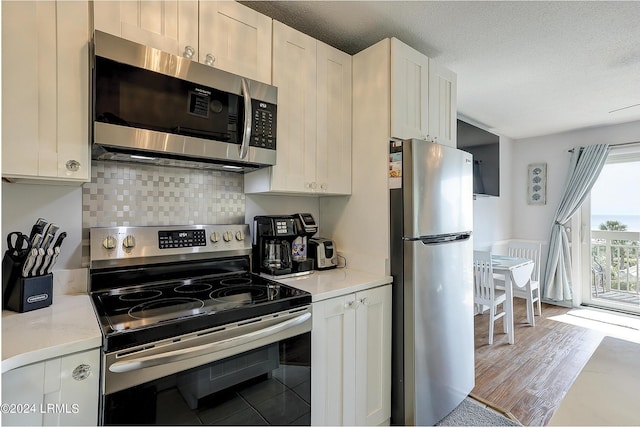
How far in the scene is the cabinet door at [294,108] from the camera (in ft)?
5.78

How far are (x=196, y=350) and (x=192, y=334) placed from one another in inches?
2.3

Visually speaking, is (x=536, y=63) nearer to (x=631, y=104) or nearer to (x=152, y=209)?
(x=631, y=104)

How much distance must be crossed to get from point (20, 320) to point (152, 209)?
0.72m

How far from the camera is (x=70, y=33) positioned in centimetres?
121

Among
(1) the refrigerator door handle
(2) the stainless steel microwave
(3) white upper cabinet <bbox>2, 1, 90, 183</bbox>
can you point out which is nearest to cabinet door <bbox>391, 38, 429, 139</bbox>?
(1) the refrigerator door handle

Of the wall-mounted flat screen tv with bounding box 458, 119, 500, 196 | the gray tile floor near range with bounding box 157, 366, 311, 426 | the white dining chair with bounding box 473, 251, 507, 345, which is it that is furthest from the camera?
the wall-mounted flat screen tv with bounding box 458, 119, 500, 196

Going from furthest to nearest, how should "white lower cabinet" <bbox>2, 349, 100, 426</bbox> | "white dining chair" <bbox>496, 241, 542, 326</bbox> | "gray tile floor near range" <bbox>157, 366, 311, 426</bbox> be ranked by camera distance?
"white dining chair" <bbox>496, 241, 542, 326</bbox>, "gray tile floor near range" <bbox>157, 366, 311, 426</bbox>, "white lower cabinet" <bbox>2, 349, 100, 426</bbox>

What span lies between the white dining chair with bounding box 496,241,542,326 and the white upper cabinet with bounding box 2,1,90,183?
387cm

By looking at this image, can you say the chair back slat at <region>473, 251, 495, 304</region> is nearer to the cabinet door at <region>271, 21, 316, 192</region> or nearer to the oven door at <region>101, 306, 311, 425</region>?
the cabinet door at <region>271, 21, 316, 192</region>

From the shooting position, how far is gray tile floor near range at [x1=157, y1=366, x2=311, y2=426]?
1084 millimetres

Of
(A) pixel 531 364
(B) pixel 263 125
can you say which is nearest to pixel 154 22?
(B) pixel 263 125

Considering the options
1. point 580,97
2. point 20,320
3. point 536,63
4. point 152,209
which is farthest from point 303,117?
point 580,97

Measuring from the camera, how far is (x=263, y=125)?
5.44 ft

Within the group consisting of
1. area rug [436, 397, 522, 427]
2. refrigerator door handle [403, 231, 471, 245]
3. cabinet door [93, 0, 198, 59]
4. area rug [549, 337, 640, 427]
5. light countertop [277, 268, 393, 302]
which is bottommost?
area rug [436, 397, 522, 427]
